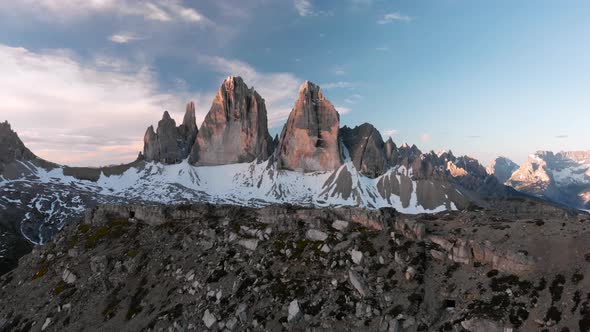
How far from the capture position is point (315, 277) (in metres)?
50.1

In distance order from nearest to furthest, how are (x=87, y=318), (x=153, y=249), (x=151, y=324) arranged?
(x=151, y=324)
(x=87, y=318)
(x=153, y=249)

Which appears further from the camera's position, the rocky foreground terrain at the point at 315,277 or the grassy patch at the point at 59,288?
the grassy patch at the point at 59,288

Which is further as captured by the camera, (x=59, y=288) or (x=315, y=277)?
(x=59, y=288)

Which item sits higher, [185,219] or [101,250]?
[185,219]

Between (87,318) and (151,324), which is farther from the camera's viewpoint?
(87,318)

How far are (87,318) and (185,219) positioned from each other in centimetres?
2920

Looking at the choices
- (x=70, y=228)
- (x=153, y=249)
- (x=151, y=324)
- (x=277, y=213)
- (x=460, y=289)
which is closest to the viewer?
(x=460, y=289)

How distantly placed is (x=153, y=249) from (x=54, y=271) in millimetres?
22279

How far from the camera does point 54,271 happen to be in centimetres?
7300

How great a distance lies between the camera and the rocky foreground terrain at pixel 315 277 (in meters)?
39.5

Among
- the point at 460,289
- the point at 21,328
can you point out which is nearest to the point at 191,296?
the point at 21,328

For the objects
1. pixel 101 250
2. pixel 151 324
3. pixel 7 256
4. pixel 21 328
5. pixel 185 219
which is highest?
pixel 185 219

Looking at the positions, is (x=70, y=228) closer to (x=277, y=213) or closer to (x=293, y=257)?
(x=277, y=213)

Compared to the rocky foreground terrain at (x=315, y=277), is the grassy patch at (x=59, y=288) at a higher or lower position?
lower
